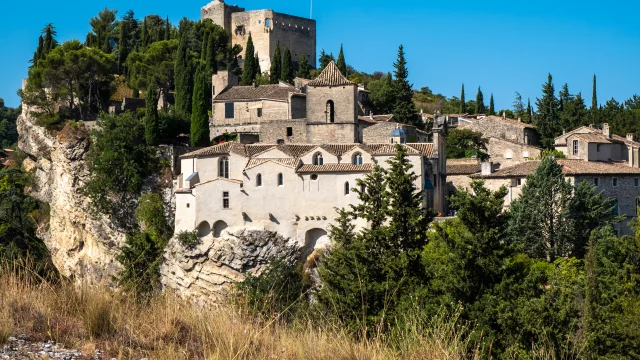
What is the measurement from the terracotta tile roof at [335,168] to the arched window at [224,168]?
457cm

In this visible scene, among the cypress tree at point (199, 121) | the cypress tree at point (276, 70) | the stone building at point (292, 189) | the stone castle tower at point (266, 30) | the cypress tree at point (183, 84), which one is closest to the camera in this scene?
the stone building at point (292, 189)

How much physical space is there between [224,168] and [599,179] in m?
19.5

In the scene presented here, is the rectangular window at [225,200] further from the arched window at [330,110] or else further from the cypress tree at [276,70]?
the cypress tree at [276,70]

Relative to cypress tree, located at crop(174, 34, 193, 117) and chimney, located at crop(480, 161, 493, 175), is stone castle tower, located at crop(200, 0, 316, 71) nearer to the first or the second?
cypress tree, located at crop(174, 34, 193, 117)

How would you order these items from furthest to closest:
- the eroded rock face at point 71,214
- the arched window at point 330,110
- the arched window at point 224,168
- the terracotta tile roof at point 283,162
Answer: the eroded rock face at point 71,214 → the arched window at point 330,110 → the arched window at point 224,168 → the terracotta tile roof at point 283,162

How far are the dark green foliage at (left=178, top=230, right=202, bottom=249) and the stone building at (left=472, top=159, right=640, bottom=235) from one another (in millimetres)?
15124

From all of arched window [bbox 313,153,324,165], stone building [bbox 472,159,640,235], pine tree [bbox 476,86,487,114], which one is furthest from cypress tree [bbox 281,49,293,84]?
arched window [bbox 313,153,324,165]

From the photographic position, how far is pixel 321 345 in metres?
8.71

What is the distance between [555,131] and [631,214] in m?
16.9

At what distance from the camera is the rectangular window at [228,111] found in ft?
173

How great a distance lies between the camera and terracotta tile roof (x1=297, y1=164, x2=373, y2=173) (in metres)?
37.9

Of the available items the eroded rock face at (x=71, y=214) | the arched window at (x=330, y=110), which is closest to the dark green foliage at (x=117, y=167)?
the eroded rock face at (x=71, y=214)

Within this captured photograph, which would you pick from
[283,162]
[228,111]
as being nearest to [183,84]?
[228,111]

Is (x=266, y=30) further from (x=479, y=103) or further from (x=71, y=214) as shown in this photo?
(x=71, y=214)
